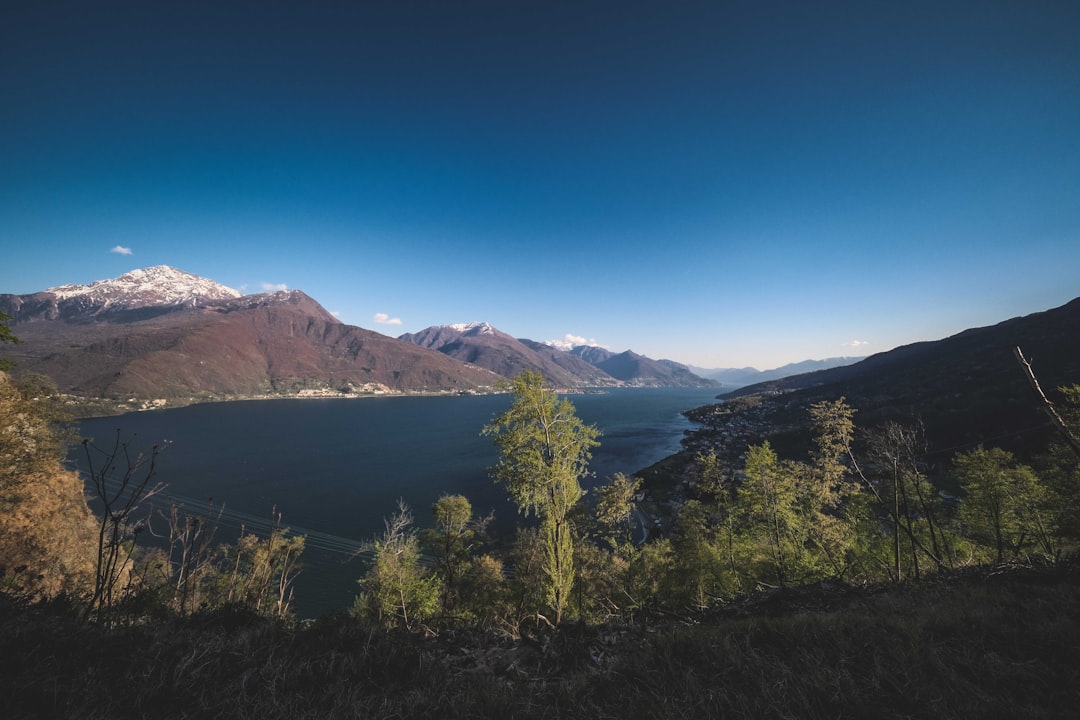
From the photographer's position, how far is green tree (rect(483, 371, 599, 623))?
11.7m

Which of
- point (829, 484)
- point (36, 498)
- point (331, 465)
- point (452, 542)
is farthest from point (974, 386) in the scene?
point (331, 465)

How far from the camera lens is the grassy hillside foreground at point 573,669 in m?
3.50

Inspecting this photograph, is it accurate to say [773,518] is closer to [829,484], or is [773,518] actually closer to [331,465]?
[829,484]

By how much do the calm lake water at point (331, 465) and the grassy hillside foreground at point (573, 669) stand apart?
11.5 meters

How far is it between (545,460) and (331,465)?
287 ft

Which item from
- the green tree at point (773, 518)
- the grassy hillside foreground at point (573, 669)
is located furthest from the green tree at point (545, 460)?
the green tree at point (773, 518)

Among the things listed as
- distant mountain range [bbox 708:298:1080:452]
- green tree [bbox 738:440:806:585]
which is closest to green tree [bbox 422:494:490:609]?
green tree [bbox 738:440:806:585]

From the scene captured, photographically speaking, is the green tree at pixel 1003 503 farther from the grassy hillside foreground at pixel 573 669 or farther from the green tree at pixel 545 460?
the green tree at pixel 545 460

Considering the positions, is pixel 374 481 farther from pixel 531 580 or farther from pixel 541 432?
pixel 541 432

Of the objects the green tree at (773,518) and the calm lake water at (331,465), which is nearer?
the green tree at (773,518)

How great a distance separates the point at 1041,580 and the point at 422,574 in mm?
29320

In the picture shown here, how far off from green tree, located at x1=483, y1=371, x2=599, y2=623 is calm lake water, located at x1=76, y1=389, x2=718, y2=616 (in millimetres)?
11851

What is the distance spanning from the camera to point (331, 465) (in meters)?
82.4

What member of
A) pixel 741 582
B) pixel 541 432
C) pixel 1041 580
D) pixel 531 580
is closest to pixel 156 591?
pixel 541 432
